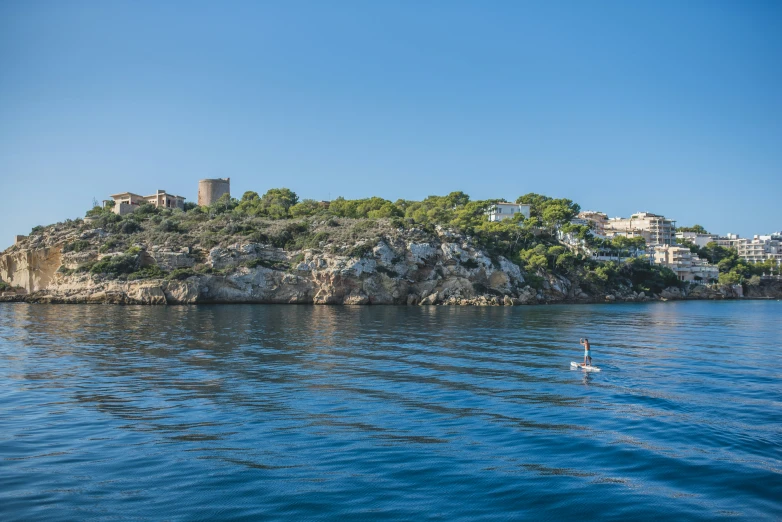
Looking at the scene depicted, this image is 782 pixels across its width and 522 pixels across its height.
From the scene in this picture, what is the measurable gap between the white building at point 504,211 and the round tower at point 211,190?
53.0 metres

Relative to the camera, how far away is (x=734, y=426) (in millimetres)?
13094

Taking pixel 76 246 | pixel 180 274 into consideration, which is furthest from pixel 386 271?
pixel 76 246

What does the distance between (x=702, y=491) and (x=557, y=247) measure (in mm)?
78312

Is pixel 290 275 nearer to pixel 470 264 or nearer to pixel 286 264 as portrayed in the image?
pixel 286 264

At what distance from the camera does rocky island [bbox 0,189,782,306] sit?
62625mm

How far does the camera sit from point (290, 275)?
2557 inches

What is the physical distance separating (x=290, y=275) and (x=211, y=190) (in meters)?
51.4

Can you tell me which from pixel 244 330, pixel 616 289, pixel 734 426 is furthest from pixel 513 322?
pixel 616 289

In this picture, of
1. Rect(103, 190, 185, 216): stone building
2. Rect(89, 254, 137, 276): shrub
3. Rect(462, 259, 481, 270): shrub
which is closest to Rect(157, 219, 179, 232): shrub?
Rect(89, 254, 137, 276): shrub

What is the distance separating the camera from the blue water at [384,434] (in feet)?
28.3

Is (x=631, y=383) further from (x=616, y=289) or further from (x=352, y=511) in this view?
(x=616, y=289)

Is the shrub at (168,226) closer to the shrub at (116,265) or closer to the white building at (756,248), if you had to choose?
the shrub at (116,265)

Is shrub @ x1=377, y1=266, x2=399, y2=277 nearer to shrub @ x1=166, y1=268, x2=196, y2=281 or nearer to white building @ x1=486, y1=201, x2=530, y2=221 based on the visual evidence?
shrub @ x1=166, y1=268, x2=196, y2=281

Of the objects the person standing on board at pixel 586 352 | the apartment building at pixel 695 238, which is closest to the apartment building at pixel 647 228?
the apartment building at pixel 695 238
